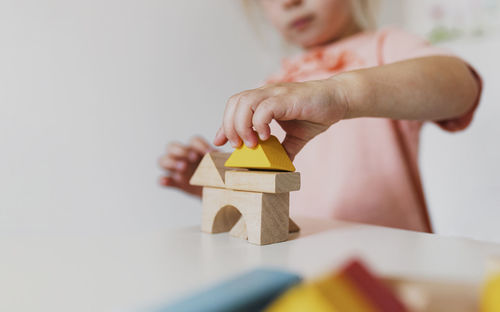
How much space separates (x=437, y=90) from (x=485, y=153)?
56 cm

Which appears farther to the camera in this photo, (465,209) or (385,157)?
(465,209)

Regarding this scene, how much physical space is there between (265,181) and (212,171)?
9 cm

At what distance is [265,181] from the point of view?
34 cm

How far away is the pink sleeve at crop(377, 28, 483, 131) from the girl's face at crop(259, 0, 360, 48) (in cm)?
10

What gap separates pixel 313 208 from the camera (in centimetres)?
67

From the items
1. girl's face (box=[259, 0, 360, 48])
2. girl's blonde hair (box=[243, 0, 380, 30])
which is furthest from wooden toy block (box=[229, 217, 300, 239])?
girl's blonde hair (box=[243, 0, 380, 30])

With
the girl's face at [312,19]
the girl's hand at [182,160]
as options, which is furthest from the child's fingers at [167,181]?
the girl's face at [312,19]

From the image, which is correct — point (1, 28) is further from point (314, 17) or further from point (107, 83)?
point (314, 17)

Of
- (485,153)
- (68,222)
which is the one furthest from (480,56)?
(68,222)

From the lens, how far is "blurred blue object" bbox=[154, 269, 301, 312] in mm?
163

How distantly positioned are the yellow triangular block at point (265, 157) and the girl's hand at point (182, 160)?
0.84ft

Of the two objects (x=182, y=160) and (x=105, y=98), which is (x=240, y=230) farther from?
(x=105, y=98)

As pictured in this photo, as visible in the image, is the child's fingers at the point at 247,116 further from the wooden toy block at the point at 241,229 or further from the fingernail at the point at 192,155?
the fingernail at the point at 192,155

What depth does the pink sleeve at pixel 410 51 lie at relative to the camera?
0.64 meters
